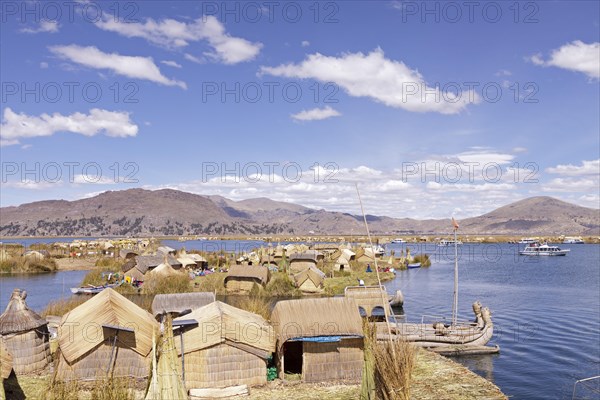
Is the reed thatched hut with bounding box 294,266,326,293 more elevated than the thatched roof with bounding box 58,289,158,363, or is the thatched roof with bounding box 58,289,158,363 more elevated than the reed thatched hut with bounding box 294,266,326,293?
the thatched roof with bounding box 58,289,158,363

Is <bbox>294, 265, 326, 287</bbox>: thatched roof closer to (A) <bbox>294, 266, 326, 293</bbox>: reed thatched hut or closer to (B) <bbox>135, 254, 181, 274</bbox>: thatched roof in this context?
(A) <bbox>294, 266, 326, 293</bbox>: reed thatched hut

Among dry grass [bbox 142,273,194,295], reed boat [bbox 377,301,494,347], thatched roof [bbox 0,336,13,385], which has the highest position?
thatched roof [bbox 0,336,13,385]

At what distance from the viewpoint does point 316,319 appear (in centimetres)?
1852

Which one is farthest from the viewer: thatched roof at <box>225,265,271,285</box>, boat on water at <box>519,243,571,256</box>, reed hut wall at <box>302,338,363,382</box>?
boat on water at <box>519,243,571,256</box>

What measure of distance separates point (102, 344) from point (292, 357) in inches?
292

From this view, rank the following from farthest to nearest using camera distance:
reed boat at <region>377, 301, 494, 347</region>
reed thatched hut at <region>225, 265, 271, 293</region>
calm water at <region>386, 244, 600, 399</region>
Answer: reed thatched hut at <region>225, 265, 271, 293</region>
reed boat at <region>377, 301, 494, 347</region>
calm water at <region>386, 244, 600, 399</region>

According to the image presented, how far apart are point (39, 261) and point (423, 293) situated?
4829 cm

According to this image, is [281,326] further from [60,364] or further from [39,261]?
[39,261]

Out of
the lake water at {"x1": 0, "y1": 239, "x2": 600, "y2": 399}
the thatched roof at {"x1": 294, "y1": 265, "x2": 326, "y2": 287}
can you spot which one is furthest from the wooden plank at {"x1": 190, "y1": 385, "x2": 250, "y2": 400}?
the thatched roof at {"x1": 294, "y1": 265, "x2": 326, "y2": 287}

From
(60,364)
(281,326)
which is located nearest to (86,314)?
(60,364)

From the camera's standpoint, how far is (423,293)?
1921 inches

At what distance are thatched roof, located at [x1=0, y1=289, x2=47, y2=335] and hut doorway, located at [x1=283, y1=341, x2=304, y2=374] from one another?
9.46 metres

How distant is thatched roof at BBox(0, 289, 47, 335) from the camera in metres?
18.6

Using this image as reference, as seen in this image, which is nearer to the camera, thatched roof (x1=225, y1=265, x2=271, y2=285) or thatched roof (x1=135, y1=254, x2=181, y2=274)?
thatched roof (x1=225, y1=265, x2=271, y2=285)
